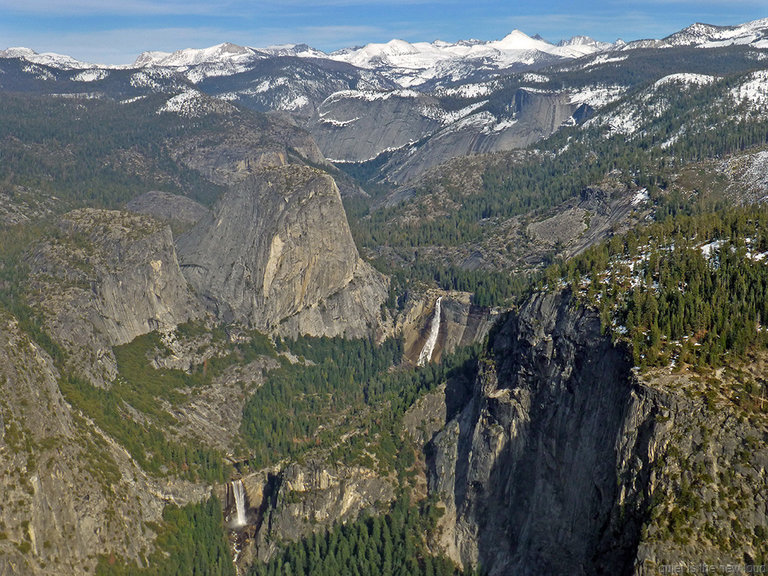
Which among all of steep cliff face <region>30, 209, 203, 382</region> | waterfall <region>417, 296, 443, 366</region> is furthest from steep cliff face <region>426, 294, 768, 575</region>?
steep cliff face <region>30, 209, 203, 382</region>

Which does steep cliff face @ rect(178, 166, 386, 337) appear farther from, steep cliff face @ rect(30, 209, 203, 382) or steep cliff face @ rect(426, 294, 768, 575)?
steep cliff face @ rect(426, 294, 768, 575)

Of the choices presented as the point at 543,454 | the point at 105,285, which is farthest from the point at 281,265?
the point at 543,454

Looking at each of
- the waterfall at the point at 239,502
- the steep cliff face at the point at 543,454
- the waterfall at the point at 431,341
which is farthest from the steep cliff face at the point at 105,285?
the steep cliff face at the point at 543,454

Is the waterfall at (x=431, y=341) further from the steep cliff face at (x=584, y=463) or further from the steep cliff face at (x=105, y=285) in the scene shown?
the steep cliff face at (x=584, y=463)

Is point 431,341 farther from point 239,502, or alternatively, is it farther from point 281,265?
point 239,502

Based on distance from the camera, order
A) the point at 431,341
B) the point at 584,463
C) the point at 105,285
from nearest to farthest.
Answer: the point at 584,463 < the point at 105,285 < the point at 431,341

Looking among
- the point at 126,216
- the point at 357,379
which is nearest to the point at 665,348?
the point at 357,379
